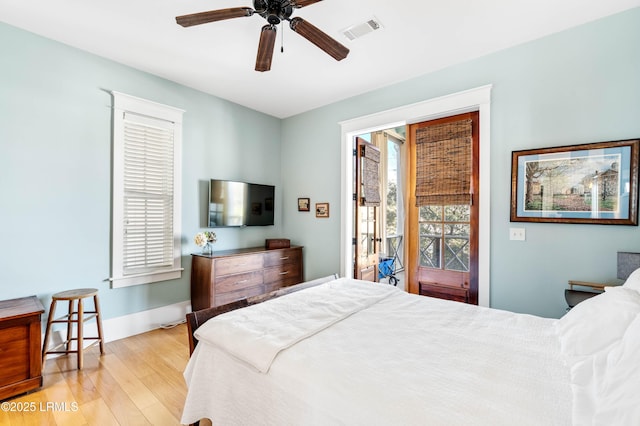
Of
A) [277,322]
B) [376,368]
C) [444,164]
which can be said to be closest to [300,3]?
[277,322]

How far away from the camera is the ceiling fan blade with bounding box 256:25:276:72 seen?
1880 mm

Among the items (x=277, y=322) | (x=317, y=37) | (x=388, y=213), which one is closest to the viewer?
(x=277, y=322)

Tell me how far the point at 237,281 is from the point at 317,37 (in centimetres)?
273

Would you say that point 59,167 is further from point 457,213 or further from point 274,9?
point 457,213

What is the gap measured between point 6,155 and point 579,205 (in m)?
4.80

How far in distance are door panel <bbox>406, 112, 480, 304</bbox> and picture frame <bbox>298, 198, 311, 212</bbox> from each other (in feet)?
5.16

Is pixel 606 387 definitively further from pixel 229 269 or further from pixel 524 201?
pixel 229 269

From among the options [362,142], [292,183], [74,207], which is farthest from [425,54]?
[74,207]

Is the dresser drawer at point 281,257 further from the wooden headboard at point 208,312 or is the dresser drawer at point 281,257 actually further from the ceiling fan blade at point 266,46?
the ceiling fan blade at point 266,46

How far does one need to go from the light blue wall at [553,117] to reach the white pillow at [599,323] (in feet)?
3.53

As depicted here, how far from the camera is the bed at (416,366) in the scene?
3.04 ft

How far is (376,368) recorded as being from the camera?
→ 3.83ft

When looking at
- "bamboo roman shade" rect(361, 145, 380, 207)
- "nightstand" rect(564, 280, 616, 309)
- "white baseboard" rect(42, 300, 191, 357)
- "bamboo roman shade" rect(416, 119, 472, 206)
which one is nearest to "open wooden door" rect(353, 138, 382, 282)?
"bamboo roman shade" rect(361, 145, 380, 207)

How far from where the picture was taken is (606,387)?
89cm
